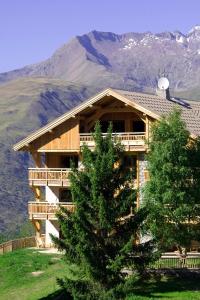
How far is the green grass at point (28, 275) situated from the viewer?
33.3 meters

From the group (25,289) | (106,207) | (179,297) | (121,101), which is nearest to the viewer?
(106,207)

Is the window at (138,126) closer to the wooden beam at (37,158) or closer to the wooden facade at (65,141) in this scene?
Result: the wooden facade at (65,141)

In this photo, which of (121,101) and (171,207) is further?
(121,101)

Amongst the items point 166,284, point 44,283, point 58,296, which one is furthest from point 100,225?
point 44,283

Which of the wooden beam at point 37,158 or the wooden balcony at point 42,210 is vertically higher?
the wooden beam at point 37,158

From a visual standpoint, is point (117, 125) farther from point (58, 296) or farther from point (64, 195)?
point (58, 296)

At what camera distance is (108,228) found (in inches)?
1082

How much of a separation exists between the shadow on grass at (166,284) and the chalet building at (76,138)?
9767 mm

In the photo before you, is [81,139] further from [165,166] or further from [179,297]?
[179,297]

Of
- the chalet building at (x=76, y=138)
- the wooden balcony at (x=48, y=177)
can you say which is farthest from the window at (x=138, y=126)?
the wooden balcony at (x=48, y=177)

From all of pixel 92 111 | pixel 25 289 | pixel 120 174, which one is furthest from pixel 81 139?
pixel 120 174

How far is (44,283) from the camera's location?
34562 mm

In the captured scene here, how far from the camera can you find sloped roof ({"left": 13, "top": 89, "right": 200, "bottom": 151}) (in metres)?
40.4

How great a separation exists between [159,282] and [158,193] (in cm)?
457
